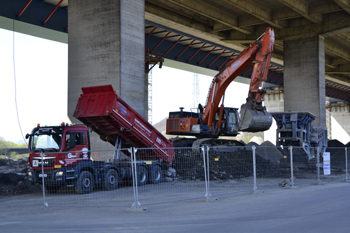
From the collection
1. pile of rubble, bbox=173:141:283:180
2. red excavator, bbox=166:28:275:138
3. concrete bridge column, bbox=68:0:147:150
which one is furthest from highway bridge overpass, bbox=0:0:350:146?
pile of rubble, bbox=173:141:283:180

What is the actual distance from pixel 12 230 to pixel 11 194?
682 centimetres

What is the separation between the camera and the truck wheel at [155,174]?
586 inches

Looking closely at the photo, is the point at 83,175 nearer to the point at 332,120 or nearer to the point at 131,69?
the point at 131,69

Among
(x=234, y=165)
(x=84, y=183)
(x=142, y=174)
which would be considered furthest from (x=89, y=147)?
(x=234, y=165)

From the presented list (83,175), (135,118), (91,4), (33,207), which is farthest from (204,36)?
(33,207)

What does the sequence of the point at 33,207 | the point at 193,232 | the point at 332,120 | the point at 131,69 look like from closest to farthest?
1. the point at 193,232
2. the point at 33,207
3. the point at 131,69
4. the point at 332,120

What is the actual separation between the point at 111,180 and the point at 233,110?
10542mm

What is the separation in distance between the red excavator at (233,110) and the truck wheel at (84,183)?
7520mm

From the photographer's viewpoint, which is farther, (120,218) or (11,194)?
(11,194)

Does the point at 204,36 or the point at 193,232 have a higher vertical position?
the point at 204,36

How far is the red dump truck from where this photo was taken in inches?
516

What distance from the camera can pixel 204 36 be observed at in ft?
112

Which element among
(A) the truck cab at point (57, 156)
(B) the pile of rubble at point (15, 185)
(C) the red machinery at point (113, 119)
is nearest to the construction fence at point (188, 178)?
(A) the truck cab at point (57, 156)

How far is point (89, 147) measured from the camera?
Answer: 14203 mm
